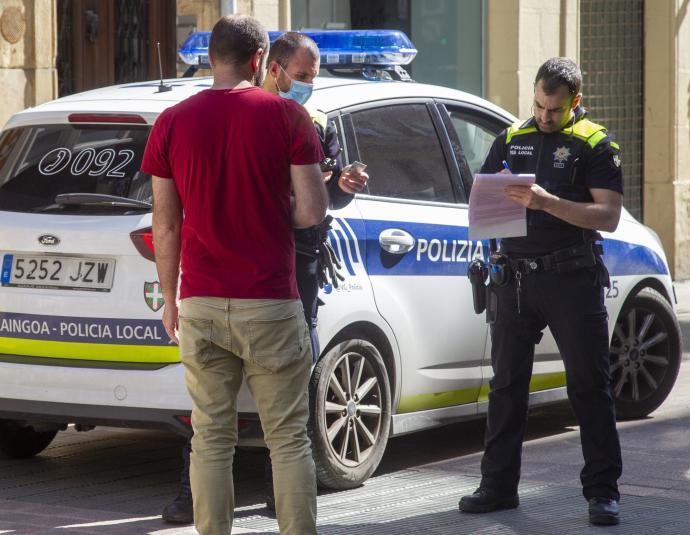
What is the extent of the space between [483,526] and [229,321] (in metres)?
1.65

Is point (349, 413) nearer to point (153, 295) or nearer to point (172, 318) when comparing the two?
point (153, 295)

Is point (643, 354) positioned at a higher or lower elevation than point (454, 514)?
higher

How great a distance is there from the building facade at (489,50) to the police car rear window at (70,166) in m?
3.96

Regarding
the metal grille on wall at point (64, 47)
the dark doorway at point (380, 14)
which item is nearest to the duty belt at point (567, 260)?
the metal grille on wall at point (64, 47)

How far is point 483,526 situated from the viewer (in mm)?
6004

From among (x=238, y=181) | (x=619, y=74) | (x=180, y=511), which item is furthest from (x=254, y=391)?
(x=619, y=74)

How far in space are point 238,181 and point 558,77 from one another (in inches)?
67.5

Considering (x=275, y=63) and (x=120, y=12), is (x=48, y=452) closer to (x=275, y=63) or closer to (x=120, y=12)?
(x=275, y=63)

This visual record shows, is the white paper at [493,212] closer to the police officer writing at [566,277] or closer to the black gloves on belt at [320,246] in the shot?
the police officer writing at [566,277]

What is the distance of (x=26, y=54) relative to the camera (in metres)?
10.6

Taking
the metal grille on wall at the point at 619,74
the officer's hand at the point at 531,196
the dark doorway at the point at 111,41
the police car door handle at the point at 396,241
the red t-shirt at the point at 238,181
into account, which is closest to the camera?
the red t-shirt at the point at 238,181

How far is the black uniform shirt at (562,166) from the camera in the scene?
6.06m

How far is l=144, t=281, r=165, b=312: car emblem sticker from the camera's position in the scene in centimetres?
605

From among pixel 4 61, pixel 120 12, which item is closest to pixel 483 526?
pixel 4 61
